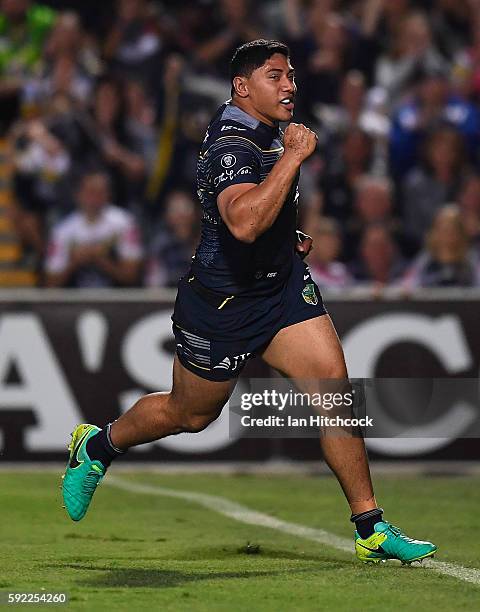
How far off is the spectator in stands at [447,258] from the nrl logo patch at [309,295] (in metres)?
5.67

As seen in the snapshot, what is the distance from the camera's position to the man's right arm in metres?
6.11

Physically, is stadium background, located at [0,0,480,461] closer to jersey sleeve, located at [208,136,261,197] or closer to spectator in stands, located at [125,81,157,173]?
spectator in stands, located at [125,81,157,173]

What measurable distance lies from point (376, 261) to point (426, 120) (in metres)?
2.06

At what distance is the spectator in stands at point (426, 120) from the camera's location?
48.1 ft

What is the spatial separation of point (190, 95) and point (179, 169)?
813 mm

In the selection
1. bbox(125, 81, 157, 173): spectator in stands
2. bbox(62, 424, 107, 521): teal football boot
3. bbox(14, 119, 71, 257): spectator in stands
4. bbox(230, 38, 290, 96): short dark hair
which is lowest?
bbox(62, 424, 107, 521): teal football boot

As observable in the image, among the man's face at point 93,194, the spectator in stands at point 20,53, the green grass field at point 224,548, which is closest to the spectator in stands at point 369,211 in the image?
the man's face at point 93,194

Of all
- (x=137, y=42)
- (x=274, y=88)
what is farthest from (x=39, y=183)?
(x=274, y=88)

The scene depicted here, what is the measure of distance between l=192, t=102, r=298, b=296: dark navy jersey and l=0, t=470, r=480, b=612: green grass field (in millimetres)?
1221

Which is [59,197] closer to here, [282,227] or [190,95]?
[190,95]

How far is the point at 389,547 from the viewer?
259 inches

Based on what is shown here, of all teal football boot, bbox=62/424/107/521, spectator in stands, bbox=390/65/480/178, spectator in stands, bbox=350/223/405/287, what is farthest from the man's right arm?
spectator in stands, bbox=390/65/480/178

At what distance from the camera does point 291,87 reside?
659 centimetres

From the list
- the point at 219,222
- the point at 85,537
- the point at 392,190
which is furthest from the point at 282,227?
the point at 392,190
